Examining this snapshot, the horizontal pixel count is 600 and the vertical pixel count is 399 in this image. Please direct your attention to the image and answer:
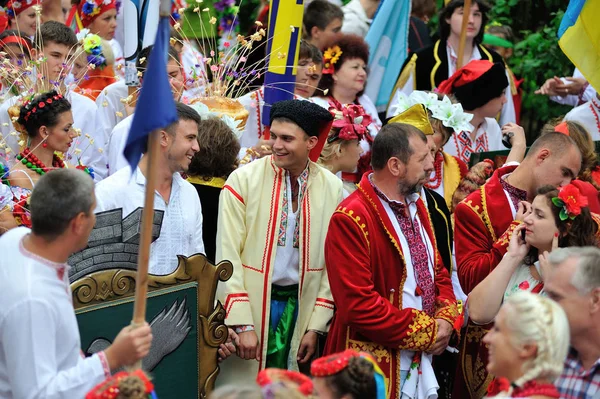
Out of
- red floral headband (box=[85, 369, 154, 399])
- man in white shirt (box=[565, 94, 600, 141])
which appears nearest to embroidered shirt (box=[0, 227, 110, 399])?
red floral headband (box=[85, 369, 154, 399])

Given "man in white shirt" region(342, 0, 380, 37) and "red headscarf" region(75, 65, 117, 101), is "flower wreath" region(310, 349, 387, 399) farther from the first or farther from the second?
"man in white shirt" region(342, 0, 380, 37)

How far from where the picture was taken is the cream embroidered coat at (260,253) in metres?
5.75

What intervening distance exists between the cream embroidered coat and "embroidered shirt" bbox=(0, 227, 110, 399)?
1.95 metres

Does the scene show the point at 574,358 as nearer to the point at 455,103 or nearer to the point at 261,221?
the point at 261,221

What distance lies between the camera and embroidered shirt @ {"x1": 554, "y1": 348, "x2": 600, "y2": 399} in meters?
4.15

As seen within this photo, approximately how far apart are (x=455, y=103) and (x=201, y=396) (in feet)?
10.6

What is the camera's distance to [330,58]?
324 inches

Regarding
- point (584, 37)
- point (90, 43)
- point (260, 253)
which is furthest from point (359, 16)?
point (260, 253)

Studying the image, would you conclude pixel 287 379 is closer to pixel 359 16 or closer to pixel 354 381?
pixel 354 381

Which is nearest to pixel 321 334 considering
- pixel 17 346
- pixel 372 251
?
pixel 372 251

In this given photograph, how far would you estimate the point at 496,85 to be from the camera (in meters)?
7.80

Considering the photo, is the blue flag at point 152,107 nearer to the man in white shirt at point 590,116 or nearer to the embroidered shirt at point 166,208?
the embroidered shirt at point 166,208

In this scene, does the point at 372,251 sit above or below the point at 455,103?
below

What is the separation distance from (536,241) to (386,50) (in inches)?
182
